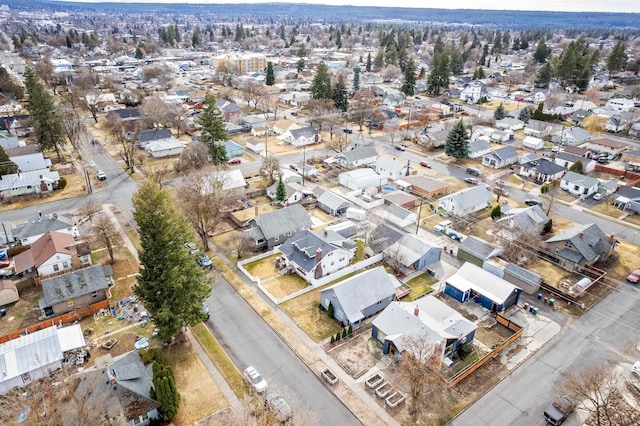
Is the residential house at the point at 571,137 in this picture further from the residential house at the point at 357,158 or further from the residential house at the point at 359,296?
the residential house at the point at 359,296

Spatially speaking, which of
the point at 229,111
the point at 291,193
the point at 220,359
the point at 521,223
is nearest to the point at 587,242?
the point at 521,223

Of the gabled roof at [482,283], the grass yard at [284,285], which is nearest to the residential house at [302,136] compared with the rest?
the grass yard at [284,285]

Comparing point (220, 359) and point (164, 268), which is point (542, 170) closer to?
point (220, 359)

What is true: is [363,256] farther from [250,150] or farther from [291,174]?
[250,150]

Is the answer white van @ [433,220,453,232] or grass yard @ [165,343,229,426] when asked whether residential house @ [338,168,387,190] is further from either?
grass yard @ [165,343,229,426]

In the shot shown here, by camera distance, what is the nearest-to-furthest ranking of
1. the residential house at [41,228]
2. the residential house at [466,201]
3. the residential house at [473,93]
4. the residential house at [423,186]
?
1. the residential house at [41,228]
2. the residential house at [466,201]
3. the residential house at [423,186]
4. the residential house at [473,93]

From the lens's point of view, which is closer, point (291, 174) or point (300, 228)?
point (300, 228)

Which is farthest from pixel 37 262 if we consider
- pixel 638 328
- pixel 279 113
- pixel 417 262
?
pixel 279 113
